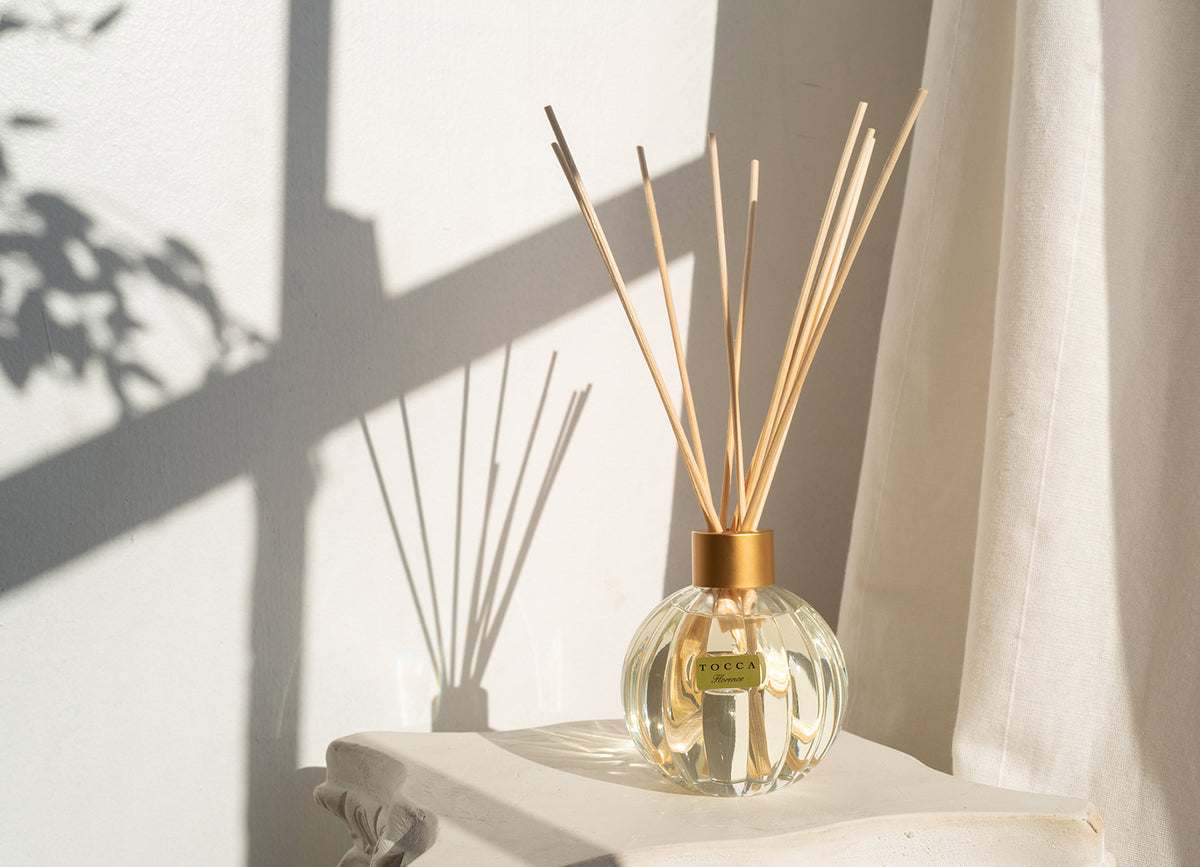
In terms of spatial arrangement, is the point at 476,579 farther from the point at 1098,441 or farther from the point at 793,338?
the point at 1098,441

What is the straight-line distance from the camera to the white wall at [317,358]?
1.03m

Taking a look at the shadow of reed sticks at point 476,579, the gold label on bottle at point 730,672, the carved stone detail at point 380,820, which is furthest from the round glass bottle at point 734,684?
the shadow of reed sticks at point 476,579

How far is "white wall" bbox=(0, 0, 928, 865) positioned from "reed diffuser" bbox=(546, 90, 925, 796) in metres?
0.34

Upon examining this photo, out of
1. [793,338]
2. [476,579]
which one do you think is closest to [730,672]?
[793,338]

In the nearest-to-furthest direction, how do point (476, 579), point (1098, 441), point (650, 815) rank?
point (650, 815), point (1098, 441), point (476, 579)

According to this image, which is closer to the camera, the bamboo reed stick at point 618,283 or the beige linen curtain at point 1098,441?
the bamboo reed stick at point 618,283

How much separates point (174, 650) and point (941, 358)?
992 millimetres

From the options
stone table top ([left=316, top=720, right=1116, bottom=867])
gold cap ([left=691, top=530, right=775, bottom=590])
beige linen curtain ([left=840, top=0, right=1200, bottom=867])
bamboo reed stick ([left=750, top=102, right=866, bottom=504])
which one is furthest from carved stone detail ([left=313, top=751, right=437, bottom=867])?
beige linen curtain ([left=840, top=0, right=1200, bottom=867])

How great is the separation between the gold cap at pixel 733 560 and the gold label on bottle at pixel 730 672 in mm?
68

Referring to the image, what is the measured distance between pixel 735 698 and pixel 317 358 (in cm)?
64

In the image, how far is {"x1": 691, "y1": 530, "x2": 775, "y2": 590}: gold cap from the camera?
876 mm

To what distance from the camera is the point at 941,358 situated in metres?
1.20

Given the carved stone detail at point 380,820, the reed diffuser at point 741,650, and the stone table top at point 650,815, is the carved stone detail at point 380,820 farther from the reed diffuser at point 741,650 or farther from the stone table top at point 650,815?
the reed diffuser at point 741,650

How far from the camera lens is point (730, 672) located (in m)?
0.84
